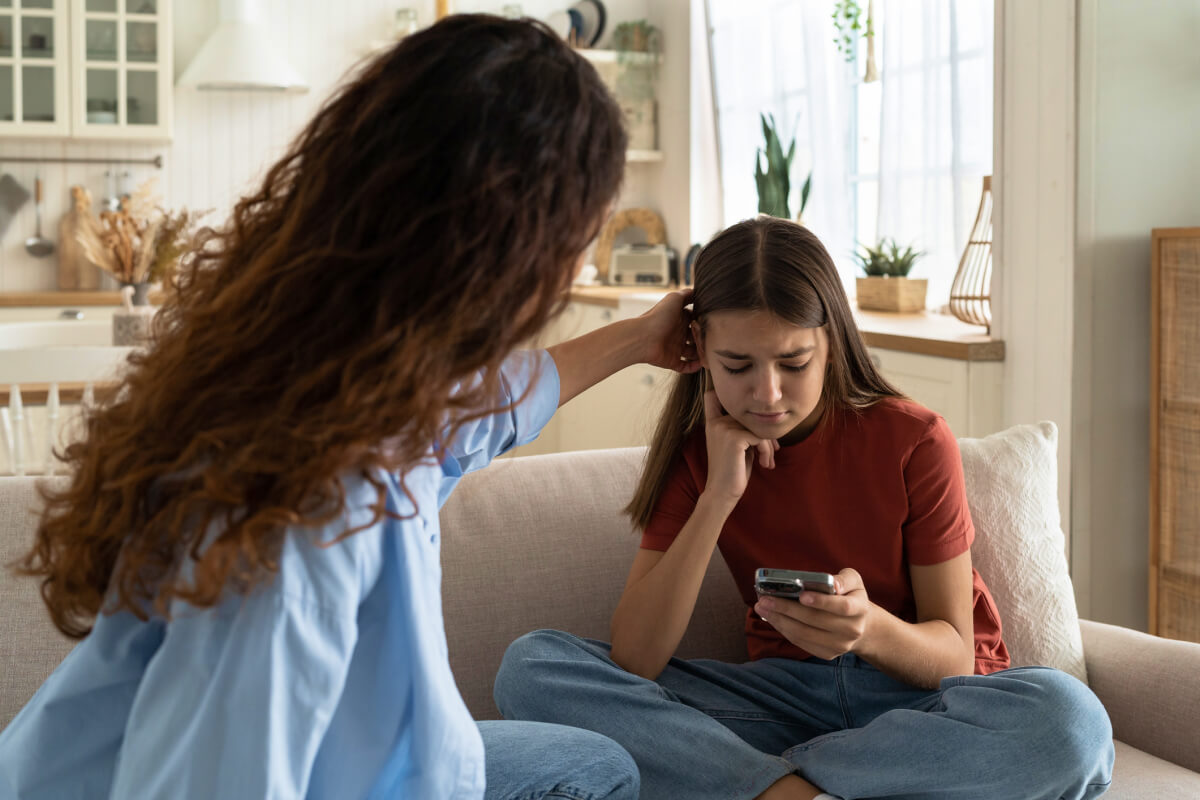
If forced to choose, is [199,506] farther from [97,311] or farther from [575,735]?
[97,311]

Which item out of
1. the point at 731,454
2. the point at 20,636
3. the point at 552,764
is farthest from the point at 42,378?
the point at 552,764

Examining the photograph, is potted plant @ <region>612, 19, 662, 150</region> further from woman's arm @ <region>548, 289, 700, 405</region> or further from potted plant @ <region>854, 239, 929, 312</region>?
woman's arm @ <region>548, 289, 700, 405</region>

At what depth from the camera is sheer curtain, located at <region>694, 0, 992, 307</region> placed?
338 centimetres

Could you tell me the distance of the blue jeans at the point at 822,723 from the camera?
1.25m

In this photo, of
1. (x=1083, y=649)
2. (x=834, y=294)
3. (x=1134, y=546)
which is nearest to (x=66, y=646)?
(x=834, y=294)

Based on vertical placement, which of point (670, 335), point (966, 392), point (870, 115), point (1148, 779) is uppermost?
point (870, 115)

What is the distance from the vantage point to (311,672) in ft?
2.34

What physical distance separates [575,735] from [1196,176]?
202 cm

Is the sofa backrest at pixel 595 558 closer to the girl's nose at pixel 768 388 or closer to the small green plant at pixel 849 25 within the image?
the girl's nose at pixel 768 388

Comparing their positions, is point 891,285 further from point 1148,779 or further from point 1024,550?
point 1148,779

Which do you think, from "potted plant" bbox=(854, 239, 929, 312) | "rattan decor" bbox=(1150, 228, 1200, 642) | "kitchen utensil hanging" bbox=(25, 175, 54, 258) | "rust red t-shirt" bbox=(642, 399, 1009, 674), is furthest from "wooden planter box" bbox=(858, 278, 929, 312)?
"kitchen utensil hanging" bbox=(25, 175, 54, 258)

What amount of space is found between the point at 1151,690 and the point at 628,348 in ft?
2.85

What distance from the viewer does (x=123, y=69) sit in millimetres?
4613

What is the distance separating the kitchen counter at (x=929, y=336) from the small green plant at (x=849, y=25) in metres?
0.92
